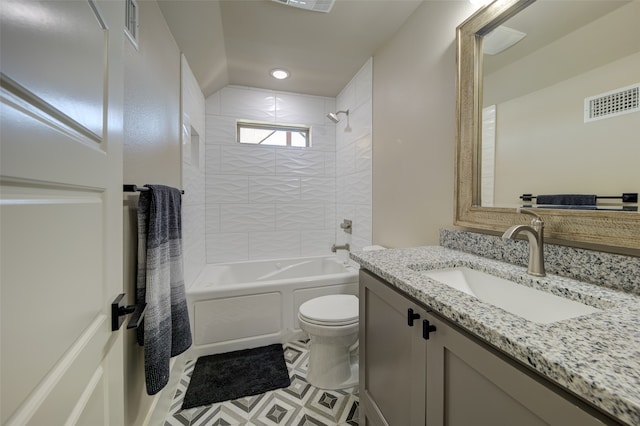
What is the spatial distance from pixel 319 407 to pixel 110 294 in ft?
4.41

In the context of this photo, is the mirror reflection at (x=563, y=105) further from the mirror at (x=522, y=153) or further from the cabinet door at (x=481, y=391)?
the cabinet door at (x=481, y=391)

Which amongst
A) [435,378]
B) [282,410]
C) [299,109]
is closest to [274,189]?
[299,109]

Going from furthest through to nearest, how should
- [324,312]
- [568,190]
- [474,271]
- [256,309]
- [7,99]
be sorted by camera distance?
[256,309] < [324,312] < [474,271] < [568,190] < [7,99]

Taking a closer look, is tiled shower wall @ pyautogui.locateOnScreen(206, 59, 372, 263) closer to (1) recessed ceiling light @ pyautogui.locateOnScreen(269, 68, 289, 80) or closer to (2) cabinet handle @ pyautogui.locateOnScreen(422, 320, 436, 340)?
(1) recessed ceiling light @ pyautogui.locateOnScreen(269, 68, 289, 80)

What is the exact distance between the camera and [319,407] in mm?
1483

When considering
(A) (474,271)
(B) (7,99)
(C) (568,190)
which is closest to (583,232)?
(C) (568,190)

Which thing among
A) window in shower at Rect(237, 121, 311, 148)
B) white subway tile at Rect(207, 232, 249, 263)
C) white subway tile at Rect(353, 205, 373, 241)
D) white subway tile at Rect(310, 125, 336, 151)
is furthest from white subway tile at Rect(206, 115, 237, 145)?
white subway tile at Rect(353, 205, 373, 241)

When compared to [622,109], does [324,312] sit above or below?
below

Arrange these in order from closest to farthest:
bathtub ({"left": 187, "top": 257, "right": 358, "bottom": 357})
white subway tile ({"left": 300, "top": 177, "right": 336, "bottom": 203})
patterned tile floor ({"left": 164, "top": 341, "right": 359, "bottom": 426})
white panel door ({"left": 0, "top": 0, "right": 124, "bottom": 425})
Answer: white panel door ({"left": 0, "top": 0, "right": 124, "bottom": 425}), patterned tile floor ({"left": 164, "top": 341, "right": 359, "bottom": 426}), bathtub ({"left": 187, "top": 257, "right": 358, "bottom": 357}), white subway tile ({"left": 300, "top": 177, "right": 336, "bottom": 203})

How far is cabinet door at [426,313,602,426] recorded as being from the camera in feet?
1.49

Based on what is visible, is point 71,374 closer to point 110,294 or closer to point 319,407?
point 110,294

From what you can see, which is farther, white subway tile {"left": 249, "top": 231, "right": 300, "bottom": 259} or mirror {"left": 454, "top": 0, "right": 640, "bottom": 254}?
white subway tile {"left": 249, "top": 231, "right": 300, "bottom": 259}

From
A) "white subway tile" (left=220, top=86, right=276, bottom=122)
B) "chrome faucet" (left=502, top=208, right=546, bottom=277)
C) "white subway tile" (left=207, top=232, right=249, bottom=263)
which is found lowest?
"white subway tile" (left=207, top=232, right=249, bottom=263)

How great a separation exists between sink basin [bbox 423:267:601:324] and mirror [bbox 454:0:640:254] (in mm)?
247
